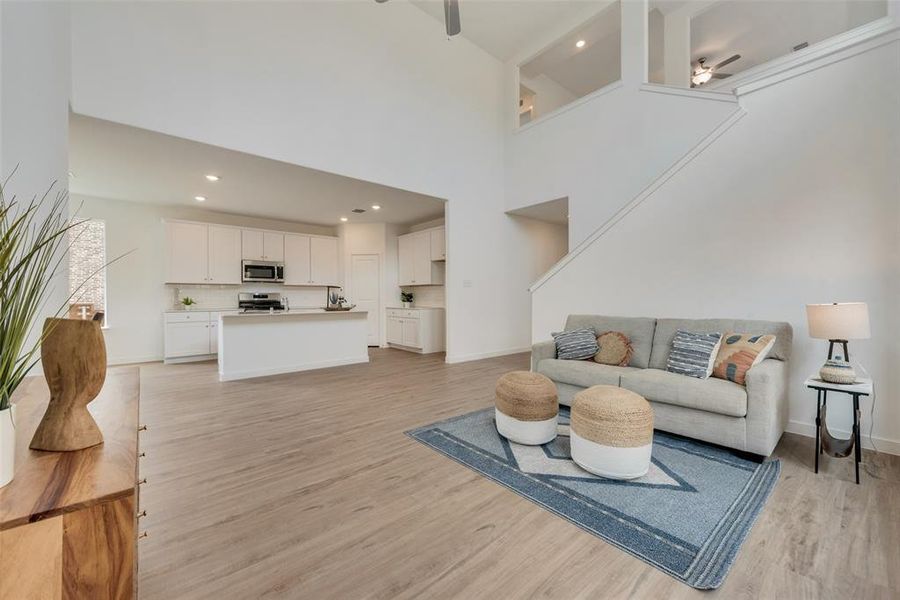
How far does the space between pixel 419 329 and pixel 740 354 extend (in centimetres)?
494

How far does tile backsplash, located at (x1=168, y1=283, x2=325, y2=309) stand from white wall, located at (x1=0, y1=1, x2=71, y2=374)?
392 centimetres

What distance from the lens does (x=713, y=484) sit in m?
2.08

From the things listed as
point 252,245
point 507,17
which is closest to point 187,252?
point 252,245

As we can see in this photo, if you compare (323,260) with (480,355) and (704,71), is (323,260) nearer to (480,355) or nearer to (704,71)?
(480,355)

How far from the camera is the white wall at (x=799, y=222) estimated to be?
2.52m

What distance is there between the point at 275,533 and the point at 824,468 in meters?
3.19

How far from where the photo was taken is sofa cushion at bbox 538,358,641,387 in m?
2.94

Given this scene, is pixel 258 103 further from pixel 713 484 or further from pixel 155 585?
pixel 713 484

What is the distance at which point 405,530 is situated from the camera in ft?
5.60

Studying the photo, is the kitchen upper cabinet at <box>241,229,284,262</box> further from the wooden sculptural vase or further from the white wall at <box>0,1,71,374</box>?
the wooden sculptural vase

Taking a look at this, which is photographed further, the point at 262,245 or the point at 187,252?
the point at 262,245

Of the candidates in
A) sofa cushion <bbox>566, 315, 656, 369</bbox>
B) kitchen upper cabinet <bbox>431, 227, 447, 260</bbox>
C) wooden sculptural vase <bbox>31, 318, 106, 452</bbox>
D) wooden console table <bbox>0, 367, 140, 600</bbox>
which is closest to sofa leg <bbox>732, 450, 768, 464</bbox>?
sofa cushion <bbox>566, 315, 656, 369</bbox>

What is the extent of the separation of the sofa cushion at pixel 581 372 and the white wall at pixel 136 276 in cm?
620

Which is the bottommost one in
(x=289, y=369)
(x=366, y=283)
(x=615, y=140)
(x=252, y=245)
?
(x=289, y=369)
